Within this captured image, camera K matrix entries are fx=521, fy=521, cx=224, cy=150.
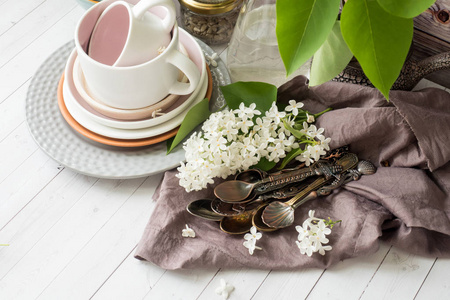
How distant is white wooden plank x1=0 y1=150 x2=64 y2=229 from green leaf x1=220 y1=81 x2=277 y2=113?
284 millimetres

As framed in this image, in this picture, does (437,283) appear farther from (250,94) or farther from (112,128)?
(112,128)

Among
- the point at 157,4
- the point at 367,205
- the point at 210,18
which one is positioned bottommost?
the point at 367,205

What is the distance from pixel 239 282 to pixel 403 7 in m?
0.41

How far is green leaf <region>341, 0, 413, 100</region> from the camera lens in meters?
0.56

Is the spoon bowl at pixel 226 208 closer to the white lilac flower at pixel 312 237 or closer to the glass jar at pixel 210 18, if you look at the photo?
the white lilac flower at pixel 312 237

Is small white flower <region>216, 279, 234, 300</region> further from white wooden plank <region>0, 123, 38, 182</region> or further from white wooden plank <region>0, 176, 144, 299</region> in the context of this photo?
white wooden plank <region>0, 123, 38, 182</region>

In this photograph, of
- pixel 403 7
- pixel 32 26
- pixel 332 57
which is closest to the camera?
pixel 403 7

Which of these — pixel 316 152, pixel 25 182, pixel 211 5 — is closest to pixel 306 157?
pixel 316 152

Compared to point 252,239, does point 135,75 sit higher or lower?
higher

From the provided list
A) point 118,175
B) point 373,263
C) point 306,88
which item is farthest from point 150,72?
Result: point 373,263

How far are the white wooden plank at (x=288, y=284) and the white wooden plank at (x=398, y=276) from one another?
0.07 meters

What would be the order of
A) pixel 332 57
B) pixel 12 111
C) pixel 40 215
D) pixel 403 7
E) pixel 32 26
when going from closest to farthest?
1. pixel 403 7
2. pixel 332 57
3. pixel 40 215
4. pixel 12 111
5. pixel 32 26

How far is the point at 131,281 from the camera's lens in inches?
28.2

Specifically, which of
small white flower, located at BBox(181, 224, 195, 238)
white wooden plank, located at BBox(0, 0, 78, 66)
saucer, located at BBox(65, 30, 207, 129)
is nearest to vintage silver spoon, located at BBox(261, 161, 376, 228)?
small white flower, located at BBox(181, 224, 195, 238)
